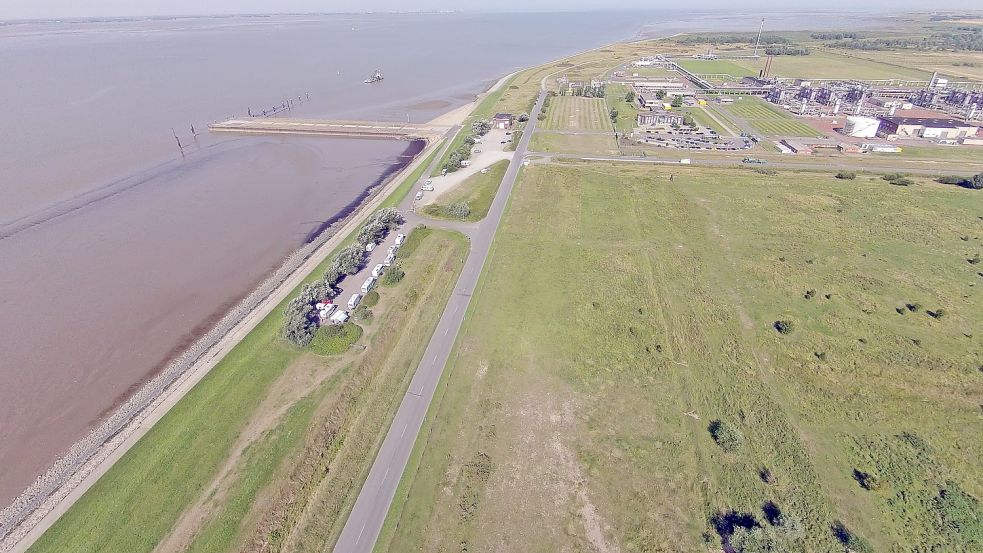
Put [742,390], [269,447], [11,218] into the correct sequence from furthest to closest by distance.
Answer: [11,218], [742,390], [269,447]

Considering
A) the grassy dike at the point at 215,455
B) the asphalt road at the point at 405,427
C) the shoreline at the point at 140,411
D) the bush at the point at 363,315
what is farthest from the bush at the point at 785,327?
the shoreline at the point at 140,411

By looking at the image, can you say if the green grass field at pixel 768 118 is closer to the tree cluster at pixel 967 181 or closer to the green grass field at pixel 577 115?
the tree cluster at pixel 967 181

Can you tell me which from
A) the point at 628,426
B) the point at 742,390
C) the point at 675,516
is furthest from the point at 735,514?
the point at 742,390

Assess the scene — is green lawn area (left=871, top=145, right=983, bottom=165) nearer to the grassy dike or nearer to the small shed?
the small shed

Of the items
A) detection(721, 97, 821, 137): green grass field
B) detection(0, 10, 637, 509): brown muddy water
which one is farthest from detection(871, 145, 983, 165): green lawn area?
detection(0, 10, 637, 509): brown muddy water

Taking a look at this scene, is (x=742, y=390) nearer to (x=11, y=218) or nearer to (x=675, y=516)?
(x=675, y=516)

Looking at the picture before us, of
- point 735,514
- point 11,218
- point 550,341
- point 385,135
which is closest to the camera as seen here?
point 735,514

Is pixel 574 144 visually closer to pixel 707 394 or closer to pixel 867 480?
pixel 707 394
